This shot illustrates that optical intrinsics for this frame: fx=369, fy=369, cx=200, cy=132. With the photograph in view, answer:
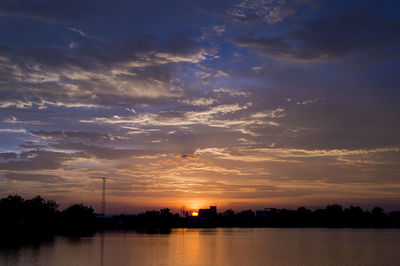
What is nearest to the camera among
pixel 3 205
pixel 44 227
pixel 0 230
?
pixel 0 230

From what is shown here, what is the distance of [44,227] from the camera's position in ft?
602

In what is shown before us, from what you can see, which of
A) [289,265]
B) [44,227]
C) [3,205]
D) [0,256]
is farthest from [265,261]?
[44,227]

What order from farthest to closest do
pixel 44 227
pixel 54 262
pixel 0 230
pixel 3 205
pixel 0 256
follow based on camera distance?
pixel 44 227
pixel 3 205
pixel 0 230
pixel 0 256
pixel 54 262

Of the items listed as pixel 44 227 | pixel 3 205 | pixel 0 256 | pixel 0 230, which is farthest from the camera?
pixel 44 227

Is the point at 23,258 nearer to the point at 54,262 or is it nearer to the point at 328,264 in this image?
the point at 54,262

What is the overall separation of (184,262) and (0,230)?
359ft

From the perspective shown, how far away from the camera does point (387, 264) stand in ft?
206

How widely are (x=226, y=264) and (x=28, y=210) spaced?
452 ft

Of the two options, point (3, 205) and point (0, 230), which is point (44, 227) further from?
→ point (0, 230)

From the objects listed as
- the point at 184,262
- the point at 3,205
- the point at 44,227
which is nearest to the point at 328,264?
the point at 184,262

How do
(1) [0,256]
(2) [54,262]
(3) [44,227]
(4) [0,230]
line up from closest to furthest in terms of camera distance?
1. (2) [54,262]
2. (1) [0,256]
3. (4) [0,230]
4. (3) [44,227]

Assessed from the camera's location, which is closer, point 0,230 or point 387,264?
point 387,264

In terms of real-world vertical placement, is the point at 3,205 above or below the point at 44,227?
above

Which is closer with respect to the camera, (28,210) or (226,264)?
(226,264)
